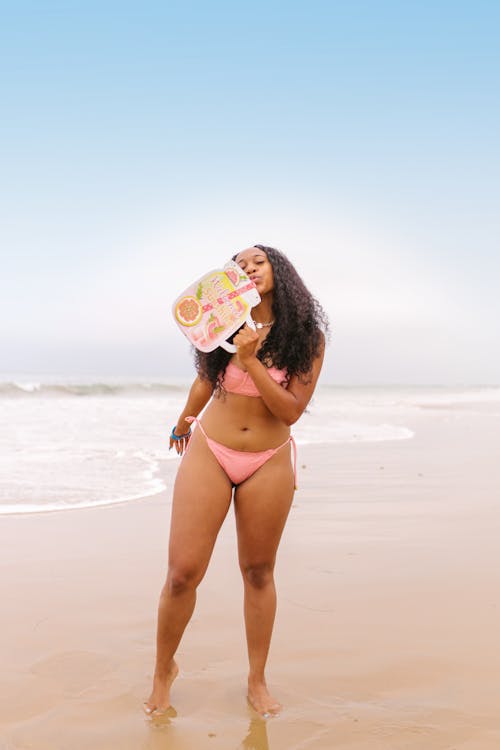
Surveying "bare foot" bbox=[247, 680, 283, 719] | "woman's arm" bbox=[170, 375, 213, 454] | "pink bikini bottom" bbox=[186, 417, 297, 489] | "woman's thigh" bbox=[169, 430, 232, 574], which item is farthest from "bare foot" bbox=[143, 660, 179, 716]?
"woman's arm" bbox=[170, 375, 213, 454]

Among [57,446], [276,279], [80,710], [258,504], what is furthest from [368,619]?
[57,446]

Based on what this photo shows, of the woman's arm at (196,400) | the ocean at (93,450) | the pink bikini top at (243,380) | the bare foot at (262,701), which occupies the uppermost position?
the pink bikini top at (243,380)

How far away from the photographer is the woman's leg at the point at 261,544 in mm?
3020

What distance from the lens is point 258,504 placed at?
3.02 meters

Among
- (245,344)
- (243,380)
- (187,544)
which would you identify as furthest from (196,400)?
(187,544)

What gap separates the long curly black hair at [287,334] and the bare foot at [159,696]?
49.9 inches

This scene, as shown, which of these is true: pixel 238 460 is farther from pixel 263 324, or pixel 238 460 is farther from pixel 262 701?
pixel 262 701

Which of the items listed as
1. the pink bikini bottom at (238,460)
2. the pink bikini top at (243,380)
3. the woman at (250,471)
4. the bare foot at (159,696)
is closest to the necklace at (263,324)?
the woman at (250,471)

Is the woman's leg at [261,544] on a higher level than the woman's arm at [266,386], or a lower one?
lower

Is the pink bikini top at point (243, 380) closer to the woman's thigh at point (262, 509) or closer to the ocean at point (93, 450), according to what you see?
the woman's thigh at point (262, 509)

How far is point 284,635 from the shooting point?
3.78 metres

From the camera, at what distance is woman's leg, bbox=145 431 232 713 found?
2963mm

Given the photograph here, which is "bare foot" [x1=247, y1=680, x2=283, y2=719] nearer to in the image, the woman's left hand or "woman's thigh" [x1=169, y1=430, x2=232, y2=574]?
"woman's thigh" [x1=169, y1=430, x2=232, y2=574]

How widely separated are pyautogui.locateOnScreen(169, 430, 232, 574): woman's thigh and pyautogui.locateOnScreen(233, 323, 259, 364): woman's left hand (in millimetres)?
464
